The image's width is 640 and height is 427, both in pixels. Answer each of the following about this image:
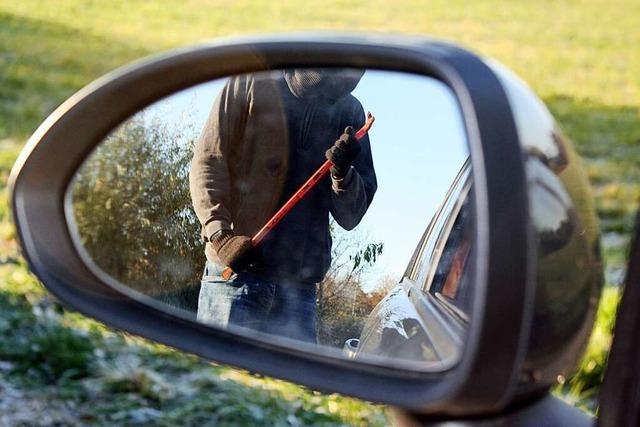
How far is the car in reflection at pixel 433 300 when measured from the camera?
141 centimetres

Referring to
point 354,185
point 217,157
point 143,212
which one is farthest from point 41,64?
point 354,185

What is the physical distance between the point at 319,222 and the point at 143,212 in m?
0.52

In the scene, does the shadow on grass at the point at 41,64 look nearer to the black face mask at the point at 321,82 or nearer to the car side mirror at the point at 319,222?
the car side mirror at the point at 319,222

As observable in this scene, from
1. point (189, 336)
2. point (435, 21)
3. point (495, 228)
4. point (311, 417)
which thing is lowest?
point (311, 417)

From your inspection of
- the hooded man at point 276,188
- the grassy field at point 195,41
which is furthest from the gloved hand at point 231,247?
the grassy field at point 195,41

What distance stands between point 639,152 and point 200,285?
20.8 ft

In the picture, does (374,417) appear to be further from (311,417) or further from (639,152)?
(639,152)

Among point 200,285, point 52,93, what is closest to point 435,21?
point 52,93

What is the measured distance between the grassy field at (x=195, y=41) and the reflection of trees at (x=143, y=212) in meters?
1.55

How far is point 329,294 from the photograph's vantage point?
1595mm

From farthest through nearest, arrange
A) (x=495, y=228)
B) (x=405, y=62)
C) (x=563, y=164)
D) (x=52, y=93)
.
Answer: (x=52, y=93) → (x=405, y=62) → (x=563, y=164) → (x=495, y=228)

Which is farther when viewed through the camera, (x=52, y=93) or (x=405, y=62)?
(x=52, y=93)

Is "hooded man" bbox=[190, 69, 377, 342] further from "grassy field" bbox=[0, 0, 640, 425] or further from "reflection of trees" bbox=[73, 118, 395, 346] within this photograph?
"grassy field" bbox=[0, 0, 640, 425]

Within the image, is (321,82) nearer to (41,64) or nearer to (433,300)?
(433,300)
